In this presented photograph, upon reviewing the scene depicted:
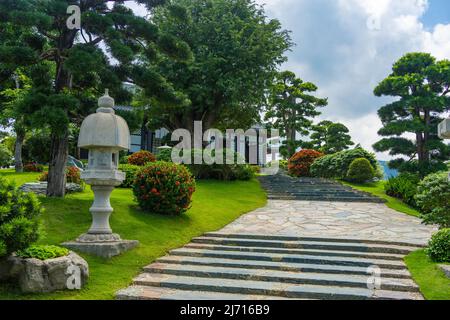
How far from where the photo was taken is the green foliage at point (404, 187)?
15539 mm

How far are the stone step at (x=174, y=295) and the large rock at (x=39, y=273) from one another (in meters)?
0.77

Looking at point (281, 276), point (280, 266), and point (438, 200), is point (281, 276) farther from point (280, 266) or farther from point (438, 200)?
point (438, 200)

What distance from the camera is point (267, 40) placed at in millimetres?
23062

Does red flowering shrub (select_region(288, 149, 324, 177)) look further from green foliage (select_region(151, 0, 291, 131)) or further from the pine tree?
the pine tree

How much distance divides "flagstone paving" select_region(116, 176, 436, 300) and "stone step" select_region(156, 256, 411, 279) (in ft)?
0.05

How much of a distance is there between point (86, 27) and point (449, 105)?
16.5 m

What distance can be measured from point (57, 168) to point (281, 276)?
6.48 metres

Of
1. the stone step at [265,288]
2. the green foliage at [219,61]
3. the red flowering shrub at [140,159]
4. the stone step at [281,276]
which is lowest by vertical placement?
the stone step at [265,288]

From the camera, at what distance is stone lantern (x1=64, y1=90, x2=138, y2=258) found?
7301mm

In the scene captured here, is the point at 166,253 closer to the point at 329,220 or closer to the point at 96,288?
the point at 96,288

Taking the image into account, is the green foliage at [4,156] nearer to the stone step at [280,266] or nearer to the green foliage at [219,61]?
the green foliage at [219,61]

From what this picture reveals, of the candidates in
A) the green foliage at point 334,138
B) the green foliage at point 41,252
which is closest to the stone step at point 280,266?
the green foliage at point 41,252

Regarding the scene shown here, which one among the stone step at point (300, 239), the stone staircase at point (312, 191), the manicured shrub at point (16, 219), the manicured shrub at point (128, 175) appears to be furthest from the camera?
the stone staircase at point (312, 191)

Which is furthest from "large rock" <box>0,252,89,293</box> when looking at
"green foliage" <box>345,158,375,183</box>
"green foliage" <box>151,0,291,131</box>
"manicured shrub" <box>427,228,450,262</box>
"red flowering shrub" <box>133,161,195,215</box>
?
"green foliage" <box>345,158,375,183</box>
